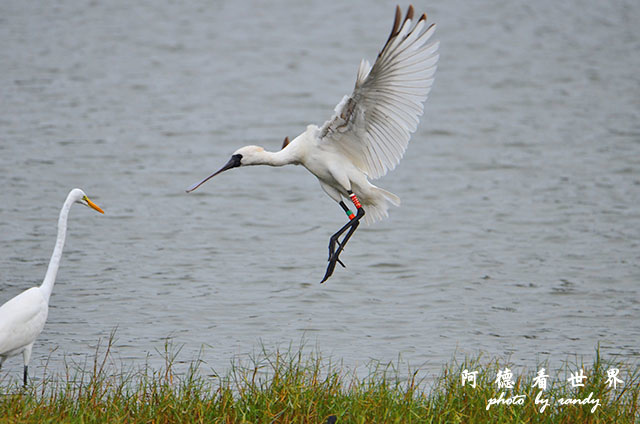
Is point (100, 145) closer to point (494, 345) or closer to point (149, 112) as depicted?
point (149, 112)

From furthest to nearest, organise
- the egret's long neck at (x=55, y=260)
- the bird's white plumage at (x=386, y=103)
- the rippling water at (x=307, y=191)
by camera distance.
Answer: the rippling water at (x=307, y=191) < the egret's long neck at (x=55, y=260) < the bird's white plumage at (x=386, y=103)

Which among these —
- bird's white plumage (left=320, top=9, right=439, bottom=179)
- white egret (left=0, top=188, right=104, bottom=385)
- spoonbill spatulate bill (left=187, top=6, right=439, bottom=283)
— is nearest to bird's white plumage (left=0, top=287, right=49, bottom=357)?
white egret (left=0, top=188, right=104, bottom=385)

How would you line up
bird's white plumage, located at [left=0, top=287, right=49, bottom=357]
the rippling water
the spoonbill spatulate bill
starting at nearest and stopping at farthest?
the spoonbill spatulate bill, bird's white plumage, located at [left=0, top=287, right=49, bottom=357], the rippling water

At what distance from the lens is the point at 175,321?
39.2 feet

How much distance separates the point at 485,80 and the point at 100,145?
33.0 feet

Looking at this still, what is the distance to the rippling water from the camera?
12.1 metres

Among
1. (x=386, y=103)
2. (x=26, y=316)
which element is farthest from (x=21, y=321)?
(x=386, y=103)

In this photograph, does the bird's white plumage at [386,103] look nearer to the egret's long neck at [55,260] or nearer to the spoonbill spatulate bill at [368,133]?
the spoonbill spatulate bill at [368,133]

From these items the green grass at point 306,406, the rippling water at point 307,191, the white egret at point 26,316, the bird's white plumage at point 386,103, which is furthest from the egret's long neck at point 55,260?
the bird's white plumage at point 386,103

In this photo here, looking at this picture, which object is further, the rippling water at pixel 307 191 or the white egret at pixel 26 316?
the rippling water at pixel 307 191

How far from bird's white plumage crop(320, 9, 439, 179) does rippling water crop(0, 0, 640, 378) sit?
2424 millimetres

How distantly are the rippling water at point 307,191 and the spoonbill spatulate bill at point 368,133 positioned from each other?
210cm

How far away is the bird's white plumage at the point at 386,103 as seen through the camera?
26.6 feet

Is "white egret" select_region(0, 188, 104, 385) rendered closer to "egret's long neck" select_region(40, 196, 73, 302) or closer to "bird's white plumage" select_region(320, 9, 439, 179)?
"egret's long neck" select_region(40, 196, 73, 302)
